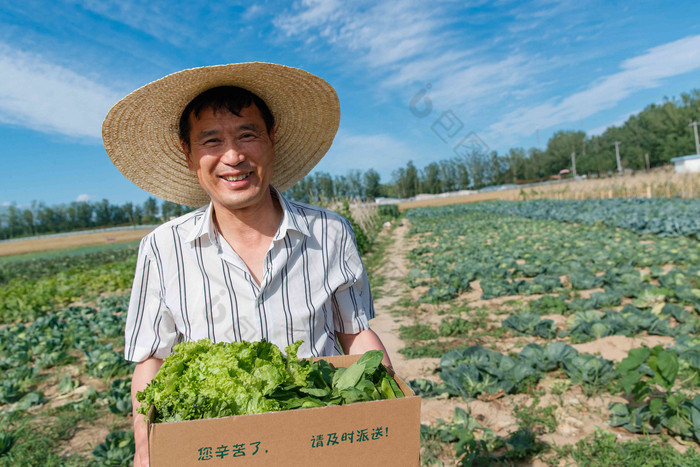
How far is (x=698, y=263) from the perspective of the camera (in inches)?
294

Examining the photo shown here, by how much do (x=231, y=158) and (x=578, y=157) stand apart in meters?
102

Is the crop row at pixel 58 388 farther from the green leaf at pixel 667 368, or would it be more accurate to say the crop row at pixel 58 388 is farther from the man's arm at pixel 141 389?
the green leaf at pixel 667 368

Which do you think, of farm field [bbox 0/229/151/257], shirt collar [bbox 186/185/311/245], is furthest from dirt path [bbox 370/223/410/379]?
farm field [bbox 0/229/151/257]

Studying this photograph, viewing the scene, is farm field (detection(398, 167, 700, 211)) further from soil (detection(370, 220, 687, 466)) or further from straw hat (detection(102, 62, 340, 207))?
straw hat (detection(102, 62, 340, 207))

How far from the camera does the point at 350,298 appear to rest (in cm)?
188

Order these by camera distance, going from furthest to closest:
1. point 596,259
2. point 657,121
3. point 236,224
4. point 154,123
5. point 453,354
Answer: point 657,121 → point 596,259 → point 453,354 → point 154,123 → point 236,224

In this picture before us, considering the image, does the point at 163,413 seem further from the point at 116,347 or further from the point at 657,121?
the point at 657,121

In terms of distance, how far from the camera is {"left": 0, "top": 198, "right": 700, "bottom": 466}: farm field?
2986mm

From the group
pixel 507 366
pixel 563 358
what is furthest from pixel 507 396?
pixel 563 358

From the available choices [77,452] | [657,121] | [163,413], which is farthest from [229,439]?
[657,121]

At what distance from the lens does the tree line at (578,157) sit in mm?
70938

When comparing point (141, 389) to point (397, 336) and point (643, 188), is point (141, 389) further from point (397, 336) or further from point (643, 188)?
point (643, 188)

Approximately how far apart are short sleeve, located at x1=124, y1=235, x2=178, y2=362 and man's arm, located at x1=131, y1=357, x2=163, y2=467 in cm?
3

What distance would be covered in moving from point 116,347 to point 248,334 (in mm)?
5982
